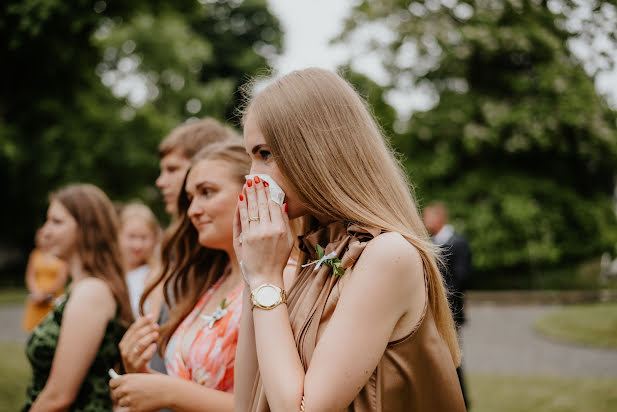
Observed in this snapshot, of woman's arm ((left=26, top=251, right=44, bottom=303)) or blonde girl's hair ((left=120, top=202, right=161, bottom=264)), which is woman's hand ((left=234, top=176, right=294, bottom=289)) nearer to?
blonde girl's hair ((left=120, top=202, right=161, bottom=264))

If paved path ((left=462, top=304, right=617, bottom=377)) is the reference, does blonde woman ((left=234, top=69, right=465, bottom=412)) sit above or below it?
above

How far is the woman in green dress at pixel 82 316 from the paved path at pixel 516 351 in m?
7.87

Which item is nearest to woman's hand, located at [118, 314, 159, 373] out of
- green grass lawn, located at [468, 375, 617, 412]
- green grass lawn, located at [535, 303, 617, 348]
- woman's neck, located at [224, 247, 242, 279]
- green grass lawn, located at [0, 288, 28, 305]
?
woman's neck, located at [224, 247, 242, 279]

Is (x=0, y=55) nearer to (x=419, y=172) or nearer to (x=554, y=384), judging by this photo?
(x=554, y=384)

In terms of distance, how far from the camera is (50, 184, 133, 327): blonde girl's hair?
10.3 feet

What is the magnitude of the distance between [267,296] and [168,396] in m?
0.90

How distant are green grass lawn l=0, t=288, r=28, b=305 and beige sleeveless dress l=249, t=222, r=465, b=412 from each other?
66.7ft

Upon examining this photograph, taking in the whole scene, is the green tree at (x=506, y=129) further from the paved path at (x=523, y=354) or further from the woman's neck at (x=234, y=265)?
the woman's neck at (x=234, y=265)

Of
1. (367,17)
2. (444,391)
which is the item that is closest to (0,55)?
(444,391)

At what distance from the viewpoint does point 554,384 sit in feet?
27.6

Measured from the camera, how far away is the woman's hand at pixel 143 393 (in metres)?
2.30

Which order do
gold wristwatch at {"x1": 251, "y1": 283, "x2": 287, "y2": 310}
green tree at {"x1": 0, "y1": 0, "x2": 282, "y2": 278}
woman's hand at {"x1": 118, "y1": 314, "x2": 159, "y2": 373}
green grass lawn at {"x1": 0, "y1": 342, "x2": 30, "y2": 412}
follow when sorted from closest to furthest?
gold wristwatch at {"x1": 251, "y1": 283, "x2": 287, "y2": 310}, woman's hand at {"x1": 118, "y1": 314, "x2": 159, "y2": 373}, green tree at {"x1": 0, "y1": 0, "x2": 282, "y2": 278}, green grass lawn at {"x1": 0, "y1": 342, "x2": 30, "y2": 412}

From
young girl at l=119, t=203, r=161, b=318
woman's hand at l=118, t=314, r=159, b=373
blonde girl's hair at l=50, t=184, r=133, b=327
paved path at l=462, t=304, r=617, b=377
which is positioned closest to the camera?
woman's hand at l=118, t=314, r=159, b=373

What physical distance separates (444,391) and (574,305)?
60.9 ft
